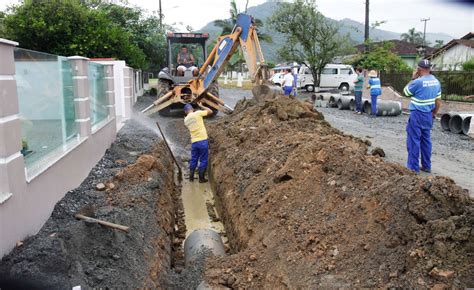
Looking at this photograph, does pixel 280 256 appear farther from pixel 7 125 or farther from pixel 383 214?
pixel 7 125

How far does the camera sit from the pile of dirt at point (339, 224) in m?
3.12

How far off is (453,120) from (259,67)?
6.08 m

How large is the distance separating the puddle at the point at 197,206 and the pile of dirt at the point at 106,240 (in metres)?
0.56

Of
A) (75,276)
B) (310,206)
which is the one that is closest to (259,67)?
(310,206)

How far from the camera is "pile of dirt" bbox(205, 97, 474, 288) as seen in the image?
312 centimetres

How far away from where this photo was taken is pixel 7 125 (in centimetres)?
385

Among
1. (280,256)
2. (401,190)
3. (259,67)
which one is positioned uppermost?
(259,67)

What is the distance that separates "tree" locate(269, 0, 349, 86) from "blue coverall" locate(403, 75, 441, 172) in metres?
21.6

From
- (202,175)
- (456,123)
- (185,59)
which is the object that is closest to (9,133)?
(202,175)

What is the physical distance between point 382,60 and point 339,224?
24610mm

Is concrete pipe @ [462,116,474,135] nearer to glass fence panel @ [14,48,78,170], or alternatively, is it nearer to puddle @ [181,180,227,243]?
puddle @ [181,180,227,243]

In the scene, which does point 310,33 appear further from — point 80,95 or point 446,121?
point 80,95

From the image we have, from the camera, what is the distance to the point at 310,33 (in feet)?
91.5

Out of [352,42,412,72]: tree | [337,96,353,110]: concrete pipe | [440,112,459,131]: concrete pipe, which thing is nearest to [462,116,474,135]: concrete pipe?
[440,112,459,131]: concrete pipe
